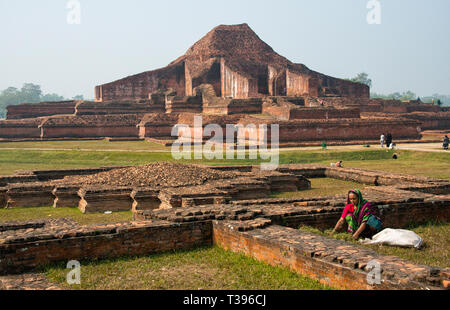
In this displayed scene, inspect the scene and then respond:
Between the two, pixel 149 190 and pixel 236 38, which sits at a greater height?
pixel 236 38

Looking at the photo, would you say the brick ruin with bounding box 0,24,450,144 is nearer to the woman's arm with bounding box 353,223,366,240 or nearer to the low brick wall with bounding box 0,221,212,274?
the woman's arm with bounding box 353,223,366,240

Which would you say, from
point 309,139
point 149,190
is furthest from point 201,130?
point 149,190

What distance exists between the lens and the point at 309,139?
20969mm

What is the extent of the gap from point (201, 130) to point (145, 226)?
1623 centimetres

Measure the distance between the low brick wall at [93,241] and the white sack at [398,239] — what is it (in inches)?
71.3

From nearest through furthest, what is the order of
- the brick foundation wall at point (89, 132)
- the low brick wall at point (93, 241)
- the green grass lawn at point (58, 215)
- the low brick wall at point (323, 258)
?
the low brick wall at point (323, 258) → the low brick wall at point (93, 241) → the green grass lawn at point (58, 215) → the brick foundation wall at point (89, 132)

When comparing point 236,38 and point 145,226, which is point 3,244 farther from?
point 236,38

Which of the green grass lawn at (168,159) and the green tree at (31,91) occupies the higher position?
the green tree at (31,91)

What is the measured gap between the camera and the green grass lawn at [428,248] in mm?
5133

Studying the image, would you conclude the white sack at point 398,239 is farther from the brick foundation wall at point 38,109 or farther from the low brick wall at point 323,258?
the brick foundation wall at point 38,109

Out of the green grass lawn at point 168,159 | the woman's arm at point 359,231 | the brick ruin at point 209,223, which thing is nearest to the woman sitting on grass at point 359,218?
the woman's arm at point 359,231

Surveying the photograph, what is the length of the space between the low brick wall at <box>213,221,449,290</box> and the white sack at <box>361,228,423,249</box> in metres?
0.84

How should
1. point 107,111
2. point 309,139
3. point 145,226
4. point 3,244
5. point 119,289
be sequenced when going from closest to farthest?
point 119,289
point 3,244
point 145,226
point 309,139
point 107,111

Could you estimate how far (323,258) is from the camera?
4.51m
